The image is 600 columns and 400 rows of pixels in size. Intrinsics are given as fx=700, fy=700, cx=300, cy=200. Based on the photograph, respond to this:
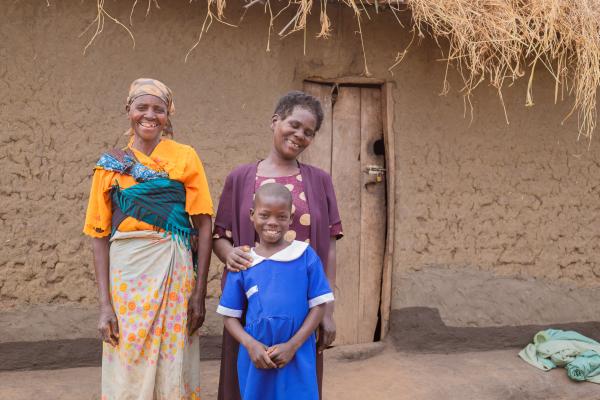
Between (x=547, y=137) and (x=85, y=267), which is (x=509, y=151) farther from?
(x=85, y=267)

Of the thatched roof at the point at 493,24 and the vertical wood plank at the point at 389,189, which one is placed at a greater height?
the thatched roof at the point at 493,24

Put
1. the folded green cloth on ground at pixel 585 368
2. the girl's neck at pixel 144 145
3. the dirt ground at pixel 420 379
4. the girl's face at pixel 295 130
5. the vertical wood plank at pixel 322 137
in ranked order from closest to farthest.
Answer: the girl's face at pixel 295 130 < the girl's neck at pixel 144 145 < the dirt ground at pixel 420 379 < the folded green cloth on ground at pixel 585 368 < the vertical wood plank at pixel 322 137

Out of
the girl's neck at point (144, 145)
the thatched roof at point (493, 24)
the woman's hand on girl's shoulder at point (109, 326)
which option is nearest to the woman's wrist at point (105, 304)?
the woman's hand on girl's shoulder at point (109, 326)

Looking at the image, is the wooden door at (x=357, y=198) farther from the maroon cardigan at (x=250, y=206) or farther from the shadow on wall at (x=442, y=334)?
the maroon cardigan at (x=250, y=206)

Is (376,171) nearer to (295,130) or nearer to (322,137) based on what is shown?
(322,137)

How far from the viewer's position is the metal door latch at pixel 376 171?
4.62 meters

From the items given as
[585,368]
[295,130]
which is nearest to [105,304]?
[295,130]

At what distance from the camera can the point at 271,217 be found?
→ 8.05 feet

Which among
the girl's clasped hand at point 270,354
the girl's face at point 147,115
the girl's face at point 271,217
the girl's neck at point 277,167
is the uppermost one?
the girl's face at point 147,115

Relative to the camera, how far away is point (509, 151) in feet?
15.8

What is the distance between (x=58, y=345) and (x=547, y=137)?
3.46 m

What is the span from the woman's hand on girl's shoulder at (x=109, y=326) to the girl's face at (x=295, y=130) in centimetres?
90

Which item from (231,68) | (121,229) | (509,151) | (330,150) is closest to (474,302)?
(509,151)

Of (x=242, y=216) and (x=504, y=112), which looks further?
(x=504, y=112)
